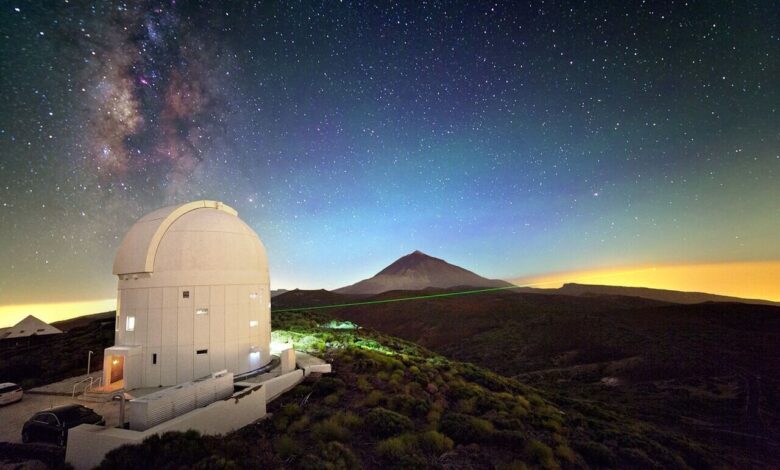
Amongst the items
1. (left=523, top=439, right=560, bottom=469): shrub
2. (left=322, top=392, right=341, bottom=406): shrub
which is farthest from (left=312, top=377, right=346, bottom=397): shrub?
(left=523, top=439, right=560, bottom=469): shrub

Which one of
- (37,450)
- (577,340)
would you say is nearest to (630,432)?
(37,450)

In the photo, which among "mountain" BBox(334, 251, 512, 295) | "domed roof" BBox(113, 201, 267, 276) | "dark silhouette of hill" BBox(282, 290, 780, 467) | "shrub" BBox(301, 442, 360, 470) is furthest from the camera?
"mountain" BBox(334, 251, 512, 295)

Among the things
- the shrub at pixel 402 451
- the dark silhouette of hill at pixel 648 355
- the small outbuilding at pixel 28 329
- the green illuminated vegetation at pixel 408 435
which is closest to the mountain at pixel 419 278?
the dark silhouette of hill at pixel 648 355

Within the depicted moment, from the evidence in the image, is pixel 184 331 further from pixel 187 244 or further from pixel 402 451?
pixel 402 451

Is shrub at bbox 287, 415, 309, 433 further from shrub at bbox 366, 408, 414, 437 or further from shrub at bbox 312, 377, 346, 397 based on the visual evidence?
shrub at bbox 312, 377, 346, 397

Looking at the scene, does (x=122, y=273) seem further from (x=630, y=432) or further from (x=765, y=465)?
(x=765, y=465)

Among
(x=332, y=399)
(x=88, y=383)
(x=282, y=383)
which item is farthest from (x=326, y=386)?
(x=88, y=383)
